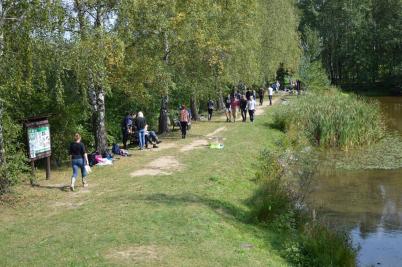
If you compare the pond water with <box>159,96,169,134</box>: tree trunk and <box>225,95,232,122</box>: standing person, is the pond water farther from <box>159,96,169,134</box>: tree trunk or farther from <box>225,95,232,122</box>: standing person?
<box>225,95,232,122</box>: standing person

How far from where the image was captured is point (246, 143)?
79.3ft

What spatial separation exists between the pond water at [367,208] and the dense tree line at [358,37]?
51500 millimetres

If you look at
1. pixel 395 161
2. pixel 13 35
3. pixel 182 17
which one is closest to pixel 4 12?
pixel 13 35

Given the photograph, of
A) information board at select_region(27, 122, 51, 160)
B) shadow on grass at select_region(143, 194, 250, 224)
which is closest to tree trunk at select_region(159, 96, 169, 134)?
information board at select_region(27, 122, 51, 160)

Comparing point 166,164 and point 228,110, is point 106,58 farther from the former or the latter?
point 228,110

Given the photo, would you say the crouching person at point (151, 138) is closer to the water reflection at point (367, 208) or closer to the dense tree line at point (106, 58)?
the dense tree line at point (106, 58)

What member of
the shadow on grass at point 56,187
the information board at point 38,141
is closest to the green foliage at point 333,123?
the information board at point 38,141

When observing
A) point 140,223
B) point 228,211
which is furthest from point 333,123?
point 140,223

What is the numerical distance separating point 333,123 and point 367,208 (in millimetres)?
12334

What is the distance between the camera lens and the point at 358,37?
79.7m

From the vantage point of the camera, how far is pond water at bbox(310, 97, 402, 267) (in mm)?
13164

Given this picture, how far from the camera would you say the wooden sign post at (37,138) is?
15586 mm

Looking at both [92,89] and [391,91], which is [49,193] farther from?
[391,91]

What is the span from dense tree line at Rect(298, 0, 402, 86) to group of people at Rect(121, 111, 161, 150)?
1985 inches
